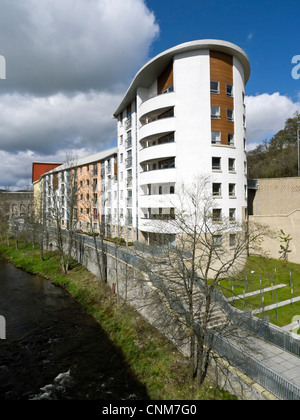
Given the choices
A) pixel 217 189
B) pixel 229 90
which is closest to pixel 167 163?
pixel 217 189

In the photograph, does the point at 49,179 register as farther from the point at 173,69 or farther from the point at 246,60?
the point at 246,60

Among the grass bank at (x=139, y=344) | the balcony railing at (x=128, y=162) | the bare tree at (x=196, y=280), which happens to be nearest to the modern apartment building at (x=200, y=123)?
the bare tree at (x=196, y=280)

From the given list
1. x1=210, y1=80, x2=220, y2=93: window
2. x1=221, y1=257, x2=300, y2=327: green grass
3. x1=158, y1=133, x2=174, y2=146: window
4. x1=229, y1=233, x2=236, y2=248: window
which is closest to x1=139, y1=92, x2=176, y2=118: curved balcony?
x1=158, y1=133, x2=174, y2=146: window

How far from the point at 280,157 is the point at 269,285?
30.3 m

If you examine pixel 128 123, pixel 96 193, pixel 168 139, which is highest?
pixel 128 123

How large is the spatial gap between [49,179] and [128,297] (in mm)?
50043

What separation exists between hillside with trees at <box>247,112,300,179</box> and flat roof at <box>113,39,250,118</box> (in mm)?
18155

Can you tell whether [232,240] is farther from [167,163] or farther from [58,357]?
[58,357]

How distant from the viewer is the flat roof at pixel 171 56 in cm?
2225

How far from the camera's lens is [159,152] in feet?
79.9

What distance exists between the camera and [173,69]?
2372 cm

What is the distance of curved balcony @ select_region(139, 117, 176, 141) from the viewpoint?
23.5 metres

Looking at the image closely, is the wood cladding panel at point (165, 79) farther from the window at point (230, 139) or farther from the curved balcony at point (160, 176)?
the curved balcony at point (160, 176)

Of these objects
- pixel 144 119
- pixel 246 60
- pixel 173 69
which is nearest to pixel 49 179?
pixel 144 119
